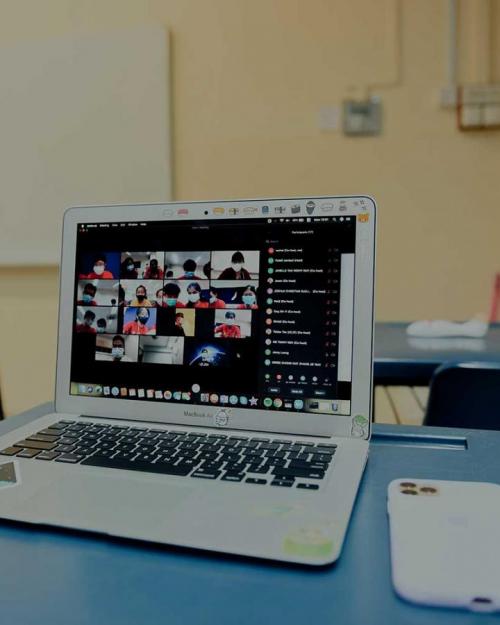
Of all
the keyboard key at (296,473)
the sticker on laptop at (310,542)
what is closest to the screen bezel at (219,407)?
the keyboard key at (296,473)

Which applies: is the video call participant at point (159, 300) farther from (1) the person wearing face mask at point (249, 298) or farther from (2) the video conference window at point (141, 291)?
(1) the person wearing face mask at point (249, 298)

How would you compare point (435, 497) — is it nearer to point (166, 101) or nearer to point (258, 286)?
point (258, 286)

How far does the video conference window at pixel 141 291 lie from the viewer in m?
0.76

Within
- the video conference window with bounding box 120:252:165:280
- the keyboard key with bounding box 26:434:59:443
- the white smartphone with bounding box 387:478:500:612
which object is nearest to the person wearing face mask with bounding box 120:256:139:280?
the video conference window with bounding box 120:252:165:280

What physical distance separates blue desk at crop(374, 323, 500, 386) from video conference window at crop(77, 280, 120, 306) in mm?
687

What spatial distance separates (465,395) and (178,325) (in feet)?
1.69

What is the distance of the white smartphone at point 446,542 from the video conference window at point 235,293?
29cm

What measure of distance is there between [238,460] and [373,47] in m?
2.27

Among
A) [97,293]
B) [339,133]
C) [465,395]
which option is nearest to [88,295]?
[97,293]

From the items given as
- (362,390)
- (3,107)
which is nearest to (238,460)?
(362,390)

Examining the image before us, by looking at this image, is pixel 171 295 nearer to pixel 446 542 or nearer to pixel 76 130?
pixel 446 542

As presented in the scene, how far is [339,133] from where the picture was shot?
246cm

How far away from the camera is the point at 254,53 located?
8.25 ft

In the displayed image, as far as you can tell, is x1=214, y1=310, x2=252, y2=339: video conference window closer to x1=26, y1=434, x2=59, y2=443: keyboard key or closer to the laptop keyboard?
the laptop keyboard
